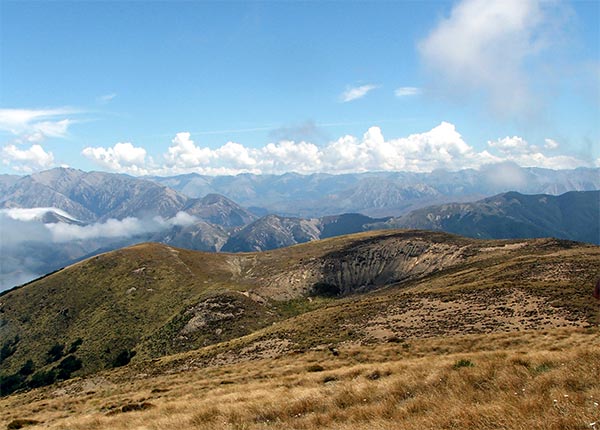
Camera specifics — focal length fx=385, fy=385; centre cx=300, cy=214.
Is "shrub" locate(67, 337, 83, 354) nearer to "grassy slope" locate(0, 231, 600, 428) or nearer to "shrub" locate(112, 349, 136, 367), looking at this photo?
"grassy slope" locate(0, 231, 600, 428)

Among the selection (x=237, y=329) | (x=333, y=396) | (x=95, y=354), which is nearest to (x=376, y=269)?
(x=237, y=329)

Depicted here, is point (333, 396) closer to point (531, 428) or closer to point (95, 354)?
point (531, 428)

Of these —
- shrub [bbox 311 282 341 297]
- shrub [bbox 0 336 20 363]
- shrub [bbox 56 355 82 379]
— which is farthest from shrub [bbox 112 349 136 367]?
shrub [bbox 311 282 341 297]

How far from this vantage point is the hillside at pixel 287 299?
152 feet

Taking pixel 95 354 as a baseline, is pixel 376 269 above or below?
above

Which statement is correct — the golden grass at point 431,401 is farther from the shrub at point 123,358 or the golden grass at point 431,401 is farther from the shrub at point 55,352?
the shrub at point 55,352

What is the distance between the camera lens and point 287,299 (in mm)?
101938

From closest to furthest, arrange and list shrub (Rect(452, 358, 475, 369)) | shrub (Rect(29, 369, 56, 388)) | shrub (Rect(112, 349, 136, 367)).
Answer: shrub (Rect(452, 358, 475, 369)) < shrub (Rect(29, 369, 56, 388)) < shrub (Rect(112, 349, 136, 367))

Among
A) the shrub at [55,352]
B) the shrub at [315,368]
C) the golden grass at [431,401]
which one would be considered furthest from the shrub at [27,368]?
the shrub at [315,368]

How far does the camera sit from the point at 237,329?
259 ft

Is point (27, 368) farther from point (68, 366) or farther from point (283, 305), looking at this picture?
point (283, 305)

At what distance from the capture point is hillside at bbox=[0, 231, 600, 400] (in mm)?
46375

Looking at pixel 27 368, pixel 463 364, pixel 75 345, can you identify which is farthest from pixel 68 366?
pixel 463 364

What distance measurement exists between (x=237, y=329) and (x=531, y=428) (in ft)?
246
